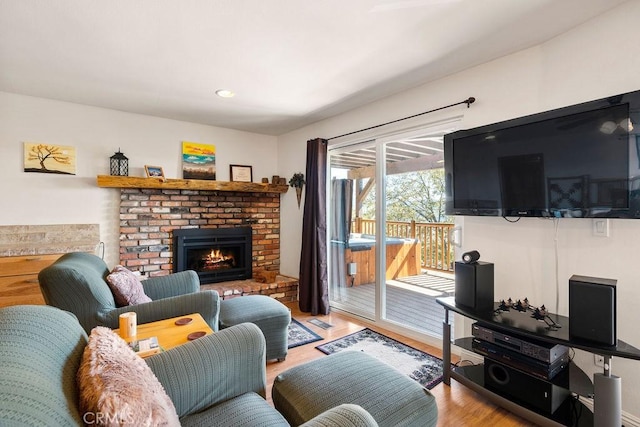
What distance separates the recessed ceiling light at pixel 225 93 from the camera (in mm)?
2820

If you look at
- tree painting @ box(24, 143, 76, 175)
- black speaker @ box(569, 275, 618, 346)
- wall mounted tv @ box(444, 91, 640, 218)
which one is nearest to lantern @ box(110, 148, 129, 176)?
tree painting @ box(24, 143, 76, 175)

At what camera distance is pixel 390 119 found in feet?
9.80

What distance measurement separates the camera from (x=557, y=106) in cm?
195

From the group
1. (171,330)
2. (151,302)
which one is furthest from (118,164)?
(171,330)

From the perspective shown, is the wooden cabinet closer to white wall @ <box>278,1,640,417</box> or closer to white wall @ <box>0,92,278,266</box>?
white wall @ <box>0,92,278,266</box>

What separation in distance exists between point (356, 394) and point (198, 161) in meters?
3.33

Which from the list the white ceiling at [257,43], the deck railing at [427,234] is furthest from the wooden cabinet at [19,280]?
the deck railing at [427,234]

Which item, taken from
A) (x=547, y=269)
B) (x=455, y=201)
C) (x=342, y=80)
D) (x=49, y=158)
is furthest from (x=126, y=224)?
(x=547, y=269)

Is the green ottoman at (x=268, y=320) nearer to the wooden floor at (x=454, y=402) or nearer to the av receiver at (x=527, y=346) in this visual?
the wooden floor at (x=454, y=402)

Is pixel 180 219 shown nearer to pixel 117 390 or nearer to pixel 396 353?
pixel 396 353

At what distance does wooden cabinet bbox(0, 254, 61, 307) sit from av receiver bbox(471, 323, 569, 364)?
137 inches

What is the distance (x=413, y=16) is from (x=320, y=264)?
2.54 m

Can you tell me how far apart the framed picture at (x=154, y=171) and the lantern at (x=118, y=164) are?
0.20 m

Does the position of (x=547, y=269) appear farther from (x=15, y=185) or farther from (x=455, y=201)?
(x=15, y=185)
